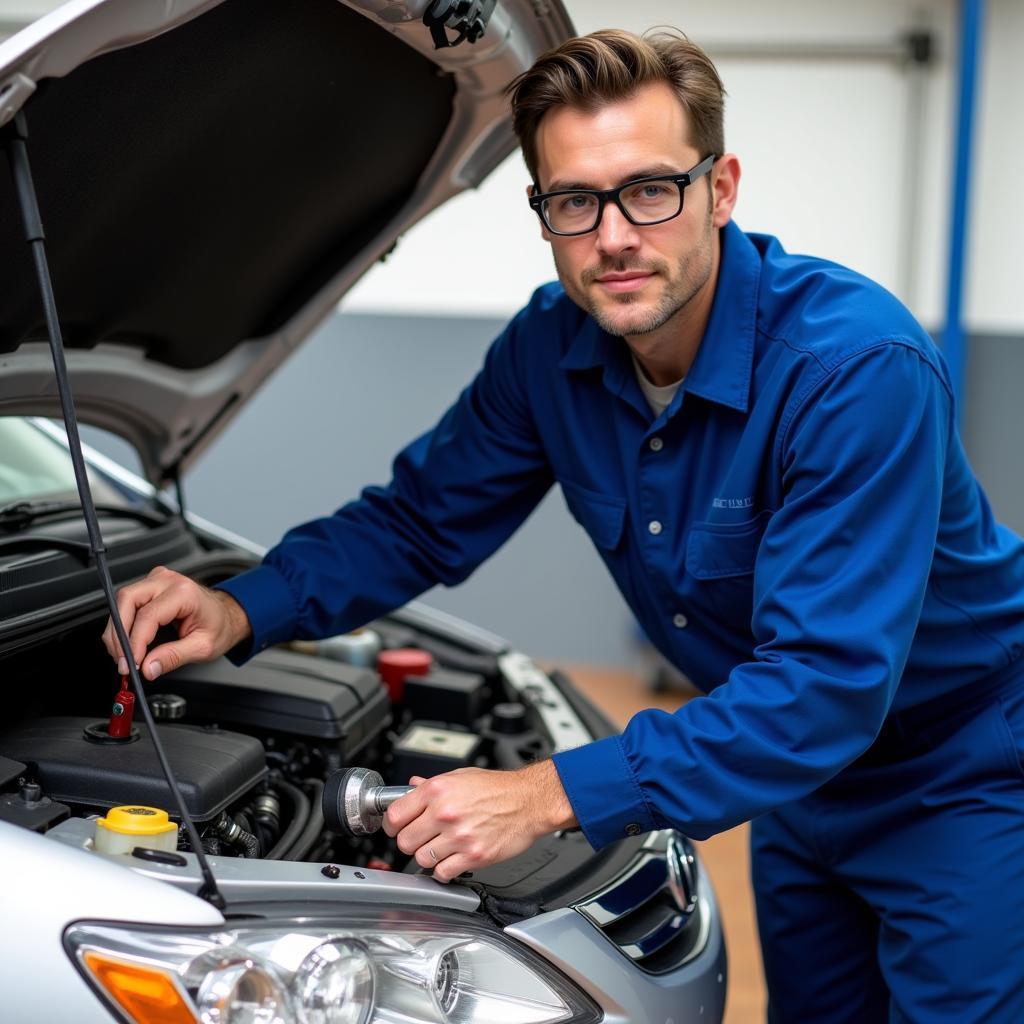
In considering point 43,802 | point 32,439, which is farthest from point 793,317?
point 32,439

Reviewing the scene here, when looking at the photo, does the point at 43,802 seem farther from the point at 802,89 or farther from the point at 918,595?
the point at 802,89

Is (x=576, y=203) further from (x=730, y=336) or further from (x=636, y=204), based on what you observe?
(x=730, y=336)

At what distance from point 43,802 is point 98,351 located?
841 mm

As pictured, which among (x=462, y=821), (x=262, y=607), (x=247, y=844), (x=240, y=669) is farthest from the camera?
(x=240, y=669)

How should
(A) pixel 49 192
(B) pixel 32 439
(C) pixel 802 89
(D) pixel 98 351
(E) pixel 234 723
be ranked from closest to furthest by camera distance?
(A) pixel 49 192 → (E) pixel 234 723 → (D) pixel 98 351 → (B) pixel 32 439 → (C) pixel 802 89

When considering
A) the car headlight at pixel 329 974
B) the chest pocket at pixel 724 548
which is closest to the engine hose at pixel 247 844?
the car headlight at pixel 329 974

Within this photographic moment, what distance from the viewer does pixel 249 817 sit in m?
1.32

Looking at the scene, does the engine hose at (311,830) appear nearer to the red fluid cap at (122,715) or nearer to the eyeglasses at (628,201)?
the red fluid cap at (122,715)

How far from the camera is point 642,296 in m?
1.36

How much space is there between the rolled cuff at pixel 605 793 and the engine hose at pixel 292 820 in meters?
0.33

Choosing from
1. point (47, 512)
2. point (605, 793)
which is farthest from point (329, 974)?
point (47, 512)

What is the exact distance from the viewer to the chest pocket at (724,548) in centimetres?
136

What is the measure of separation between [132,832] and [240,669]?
0.66 meters

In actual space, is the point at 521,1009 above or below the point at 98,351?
below
